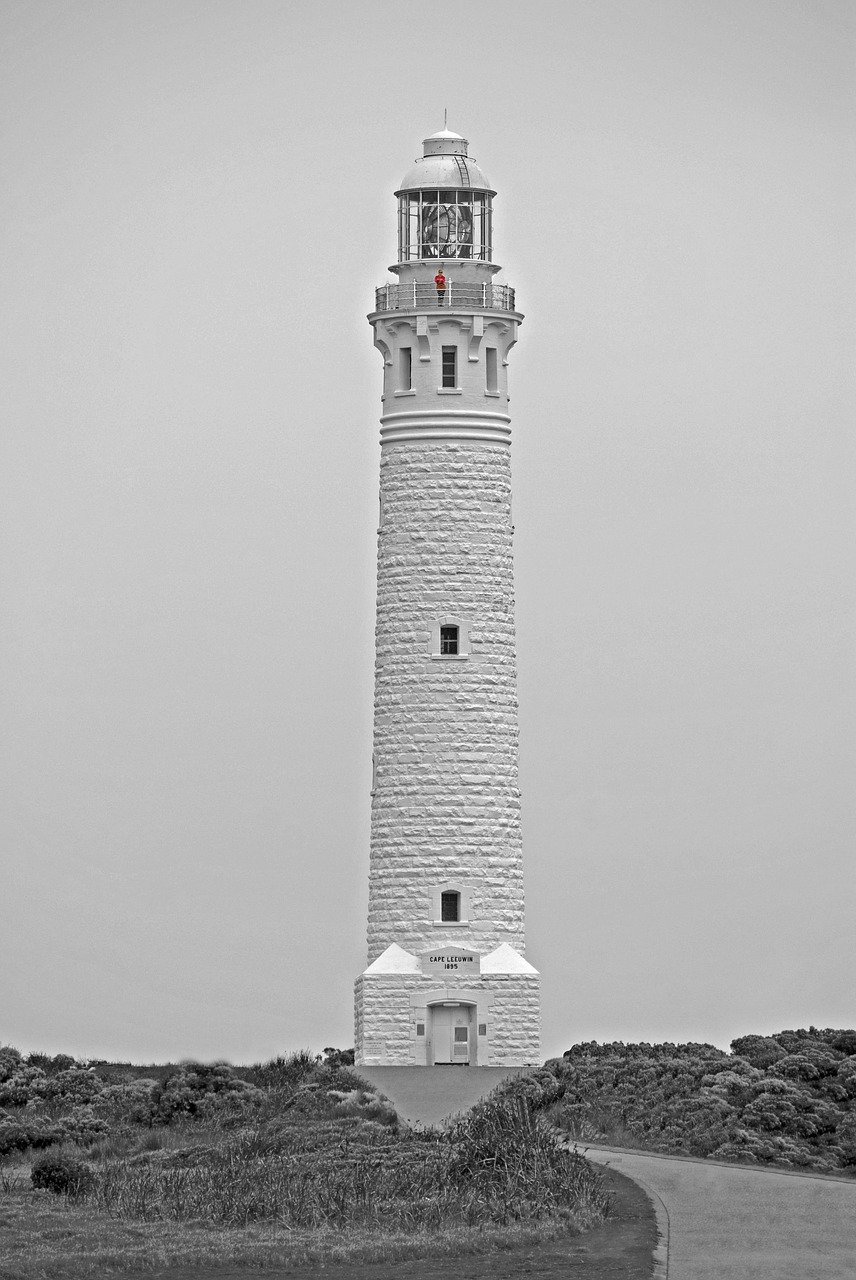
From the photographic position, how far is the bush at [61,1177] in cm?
3875

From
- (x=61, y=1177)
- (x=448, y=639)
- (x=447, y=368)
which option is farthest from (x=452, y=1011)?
(x=61, y=1177)

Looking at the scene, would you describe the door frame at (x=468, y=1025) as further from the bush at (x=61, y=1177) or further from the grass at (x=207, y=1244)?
the grass at (x=207, y=1244)

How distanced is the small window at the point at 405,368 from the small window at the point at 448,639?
541cm

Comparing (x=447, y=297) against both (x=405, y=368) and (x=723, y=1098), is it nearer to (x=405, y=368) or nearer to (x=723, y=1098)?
(x=405, y=368)

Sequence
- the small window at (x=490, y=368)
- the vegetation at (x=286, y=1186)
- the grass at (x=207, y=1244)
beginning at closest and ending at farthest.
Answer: the grass at (x=207, y=1244) < the vegetation at (x=286, y=1186) < the small window at (x=490, y=368)

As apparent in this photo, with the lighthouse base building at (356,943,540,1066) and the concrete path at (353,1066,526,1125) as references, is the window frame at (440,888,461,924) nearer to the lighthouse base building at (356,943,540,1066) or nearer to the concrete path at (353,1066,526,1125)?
the lighthouse base building at (356,943,540,1066)

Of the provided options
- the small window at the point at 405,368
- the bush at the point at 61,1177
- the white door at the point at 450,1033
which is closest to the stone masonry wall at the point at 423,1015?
the white door at the point at 450,1033

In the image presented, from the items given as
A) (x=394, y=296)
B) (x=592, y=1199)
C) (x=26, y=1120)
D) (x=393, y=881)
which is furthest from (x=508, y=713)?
(x=592, y=1199)

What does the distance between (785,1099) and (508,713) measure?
17068mm

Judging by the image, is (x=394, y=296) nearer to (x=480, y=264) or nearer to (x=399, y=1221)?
(x=480, y=264)

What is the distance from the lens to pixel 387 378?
62562mm

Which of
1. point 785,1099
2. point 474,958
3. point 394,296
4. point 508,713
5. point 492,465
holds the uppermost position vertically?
point 394,296

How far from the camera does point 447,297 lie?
61.9 meters

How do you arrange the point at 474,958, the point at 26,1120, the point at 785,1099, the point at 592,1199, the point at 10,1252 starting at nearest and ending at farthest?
1. the point at 10,1252
2. the point at 592,1199
3. the point at 785,1099
4. the point at 26,1120
5. the point at 474,958
